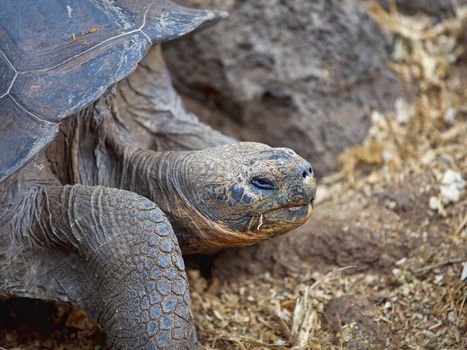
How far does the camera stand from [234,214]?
9.24 feet

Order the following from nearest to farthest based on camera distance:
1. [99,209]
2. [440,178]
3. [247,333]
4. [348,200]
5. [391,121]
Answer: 1. [99,209]
2. [247,333]
3. [440,178]
4. [348,200]
5. [391,121]

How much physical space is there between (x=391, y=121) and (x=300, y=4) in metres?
1.04

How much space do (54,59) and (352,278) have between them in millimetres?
1793

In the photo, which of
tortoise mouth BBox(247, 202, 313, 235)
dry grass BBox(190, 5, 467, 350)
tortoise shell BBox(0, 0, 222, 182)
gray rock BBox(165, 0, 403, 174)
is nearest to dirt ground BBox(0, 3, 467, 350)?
dry grass BBox(190, 5, 467, 350)

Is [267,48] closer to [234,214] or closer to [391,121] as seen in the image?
[391,121]

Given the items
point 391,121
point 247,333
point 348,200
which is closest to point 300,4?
point 391,121

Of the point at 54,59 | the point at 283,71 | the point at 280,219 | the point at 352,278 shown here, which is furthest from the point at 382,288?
the point at 54,59

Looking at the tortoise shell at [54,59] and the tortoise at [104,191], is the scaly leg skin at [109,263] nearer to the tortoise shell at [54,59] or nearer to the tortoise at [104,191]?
the tortoise at [104,191]

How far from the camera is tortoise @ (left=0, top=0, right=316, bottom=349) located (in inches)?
105

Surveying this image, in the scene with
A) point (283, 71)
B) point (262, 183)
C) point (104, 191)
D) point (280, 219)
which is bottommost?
point (283, 71)

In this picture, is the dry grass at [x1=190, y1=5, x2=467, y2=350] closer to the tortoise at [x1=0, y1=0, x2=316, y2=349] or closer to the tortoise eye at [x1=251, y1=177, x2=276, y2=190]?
the tortoise at [x1=0, y1=0, x2=316, y2=349]

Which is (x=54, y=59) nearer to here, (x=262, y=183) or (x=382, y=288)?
(x=262, y=183)

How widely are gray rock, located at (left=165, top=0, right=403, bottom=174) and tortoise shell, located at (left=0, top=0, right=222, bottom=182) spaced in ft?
4.63

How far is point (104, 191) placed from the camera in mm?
2854
